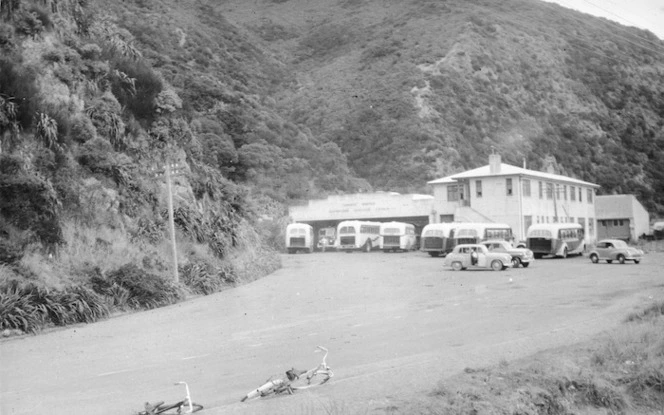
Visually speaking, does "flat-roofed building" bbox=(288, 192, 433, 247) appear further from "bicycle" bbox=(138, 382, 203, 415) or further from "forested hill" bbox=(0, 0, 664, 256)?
"bicycle" bbox=(138, 382, 203, 415)

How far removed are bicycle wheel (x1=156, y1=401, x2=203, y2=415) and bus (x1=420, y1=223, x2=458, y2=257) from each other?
141ft

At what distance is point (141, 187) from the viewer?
89.9ft

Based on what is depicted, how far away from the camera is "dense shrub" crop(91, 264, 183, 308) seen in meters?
21.1

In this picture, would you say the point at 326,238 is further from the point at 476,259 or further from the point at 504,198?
the point at 476,259

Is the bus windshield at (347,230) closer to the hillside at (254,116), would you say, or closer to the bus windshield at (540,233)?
the hillside at (254,116)

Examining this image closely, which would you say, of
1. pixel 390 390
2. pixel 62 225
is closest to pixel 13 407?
pixel 390 390

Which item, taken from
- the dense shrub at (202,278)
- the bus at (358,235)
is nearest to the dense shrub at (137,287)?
the dense shrub at (202,278)

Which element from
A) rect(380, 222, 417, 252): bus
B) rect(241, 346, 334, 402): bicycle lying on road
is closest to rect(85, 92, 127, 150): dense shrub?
rect(241, 346, 334, 402): bicycle lying on road

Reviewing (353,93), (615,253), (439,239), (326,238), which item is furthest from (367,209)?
(353,93)

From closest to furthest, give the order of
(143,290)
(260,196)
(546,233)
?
(143,290), (546,233), (260,196)

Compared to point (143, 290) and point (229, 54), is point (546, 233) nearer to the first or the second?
point (143, 290)

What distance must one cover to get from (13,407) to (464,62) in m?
97.9

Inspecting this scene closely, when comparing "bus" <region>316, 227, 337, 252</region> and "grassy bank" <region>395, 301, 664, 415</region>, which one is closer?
"grassy bank" <region>395, 301, 664, 415</region>

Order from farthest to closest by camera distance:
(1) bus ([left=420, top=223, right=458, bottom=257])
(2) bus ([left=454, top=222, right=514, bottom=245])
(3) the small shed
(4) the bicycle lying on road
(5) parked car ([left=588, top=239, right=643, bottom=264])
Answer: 1. (3) the small shed
2. (1) bus ([left=420, top=223, right=458, bottom=257])
3. (2) bus ([left=454, top=222, right=514, bottom=245])
4. (5) parked car ([left=588, top=239, right=643, bottom=264])
5. (4) the bicycle lying on road
